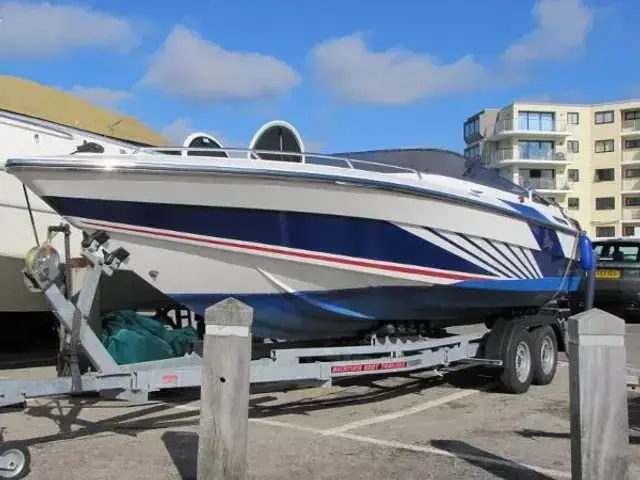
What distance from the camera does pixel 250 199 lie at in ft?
19.5

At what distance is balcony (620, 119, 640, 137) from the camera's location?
6025 cm

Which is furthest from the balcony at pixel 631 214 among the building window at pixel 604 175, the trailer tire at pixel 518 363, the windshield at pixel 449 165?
the trailer tire at pixel 518 363

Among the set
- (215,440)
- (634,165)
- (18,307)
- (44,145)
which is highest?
(634,165)

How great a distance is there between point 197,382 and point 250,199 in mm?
1533

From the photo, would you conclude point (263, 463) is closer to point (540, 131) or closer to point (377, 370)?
point (377, 370)

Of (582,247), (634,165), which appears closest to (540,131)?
(634,165)

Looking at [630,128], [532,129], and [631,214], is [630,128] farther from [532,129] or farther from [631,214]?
[532,129]

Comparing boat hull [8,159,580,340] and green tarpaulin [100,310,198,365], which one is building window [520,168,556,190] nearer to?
boat hull [8,159,580,340]

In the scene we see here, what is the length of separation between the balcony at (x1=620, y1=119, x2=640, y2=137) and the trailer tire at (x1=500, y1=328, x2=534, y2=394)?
190ft

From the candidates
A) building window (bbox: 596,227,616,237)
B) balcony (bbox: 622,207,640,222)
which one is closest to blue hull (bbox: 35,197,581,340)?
building window (bbox: 596,227,616,237)

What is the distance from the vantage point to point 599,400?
13.5ft

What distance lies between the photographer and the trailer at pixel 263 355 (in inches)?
198

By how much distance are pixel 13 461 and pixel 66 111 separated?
609cm

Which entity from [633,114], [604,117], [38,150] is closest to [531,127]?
[604,117]
